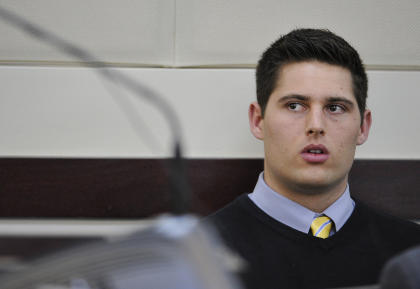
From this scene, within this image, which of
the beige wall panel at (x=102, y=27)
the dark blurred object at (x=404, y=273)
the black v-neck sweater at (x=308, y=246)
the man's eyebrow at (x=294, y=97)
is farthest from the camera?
the beige wall panel at (x=102, y=27)

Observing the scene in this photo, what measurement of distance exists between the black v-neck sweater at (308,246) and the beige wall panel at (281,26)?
0.44m

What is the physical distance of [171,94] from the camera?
1511 mm

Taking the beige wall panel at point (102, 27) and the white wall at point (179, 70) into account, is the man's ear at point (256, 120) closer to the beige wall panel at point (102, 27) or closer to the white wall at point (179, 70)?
the white wall at point (179, 70)

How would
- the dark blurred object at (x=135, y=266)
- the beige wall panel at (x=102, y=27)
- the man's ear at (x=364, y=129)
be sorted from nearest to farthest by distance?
the dark blurred object at (x=135, y=266), the man's ear at (x=364, y=129), the beige wall panel at (x=102, y=27)

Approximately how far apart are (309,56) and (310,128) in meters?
0.20

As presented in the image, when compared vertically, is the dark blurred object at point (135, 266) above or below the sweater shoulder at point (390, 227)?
above

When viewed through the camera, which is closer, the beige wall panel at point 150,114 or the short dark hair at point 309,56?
the short dark hair at point 309,56

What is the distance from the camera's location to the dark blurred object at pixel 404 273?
1.86ft

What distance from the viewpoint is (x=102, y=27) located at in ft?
4.94

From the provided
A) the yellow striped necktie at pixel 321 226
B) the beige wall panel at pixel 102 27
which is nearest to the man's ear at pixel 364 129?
the yellow striped necktie at pixel 321 226

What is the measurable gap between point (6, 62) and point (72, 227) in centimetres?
111

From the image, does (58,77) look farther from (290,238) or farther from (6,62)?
(290,238)

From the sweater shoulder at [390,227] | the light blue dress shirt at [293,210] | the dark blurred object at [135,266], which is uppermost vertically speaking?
the dark blurred object at [135,266]

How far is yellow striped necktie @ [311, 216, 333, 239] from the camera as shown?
1.27m
